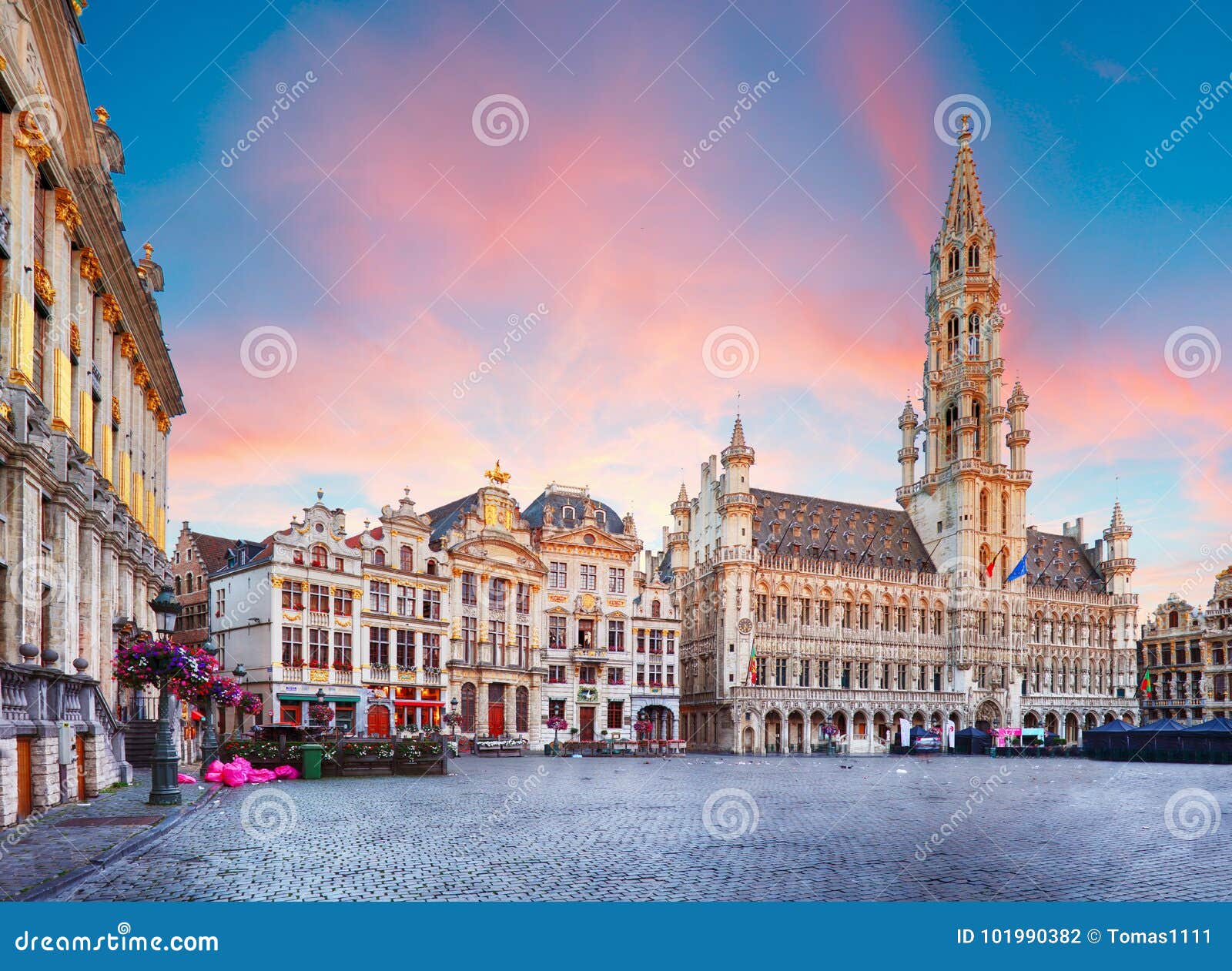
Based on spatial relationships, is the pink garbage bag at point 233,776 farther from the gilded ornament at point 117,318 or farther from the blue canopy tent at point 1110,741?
the blue canopy tent at point 1110,741

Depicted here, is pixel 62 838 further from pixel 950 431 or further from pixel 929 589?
pixel 950 431

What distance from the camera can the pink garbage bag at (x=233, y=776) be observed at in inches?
1105

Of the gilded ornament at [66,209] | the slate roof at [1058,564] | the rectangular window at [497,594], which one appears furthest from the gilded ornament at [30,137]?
the slate roof at [1058,564]

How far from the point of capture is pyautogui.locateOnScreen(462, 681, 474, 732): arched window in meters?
61.8

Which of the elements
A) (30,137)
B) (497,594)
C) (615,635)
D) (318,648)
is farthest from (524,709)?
(30,137)

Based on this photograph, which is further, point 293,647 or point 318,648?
point 318,648

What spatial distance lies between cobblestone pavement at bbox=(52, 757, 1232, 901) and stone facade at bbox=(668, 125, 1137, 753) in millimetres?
47408

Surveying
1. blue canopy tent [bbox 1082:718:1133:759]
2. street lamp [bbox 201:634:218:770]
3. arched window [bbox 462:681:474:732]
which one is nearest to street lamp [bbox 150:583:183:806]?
street lamp [bbox 201:634:218:770]

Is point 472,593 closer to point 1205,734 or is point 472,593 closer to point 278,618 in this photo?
point 278,618

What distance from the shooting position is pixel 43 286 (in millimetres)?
22375

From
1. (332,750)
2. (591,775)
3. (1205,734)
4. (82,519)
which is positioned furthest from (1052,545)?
(82,519)

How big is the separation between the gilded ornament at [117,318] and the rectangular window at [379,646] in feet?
82.6

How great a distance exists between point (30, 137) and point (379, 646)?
38.8 metres

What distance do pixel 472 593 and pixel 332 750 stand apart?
1193 inches
